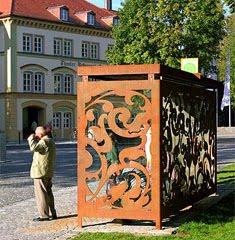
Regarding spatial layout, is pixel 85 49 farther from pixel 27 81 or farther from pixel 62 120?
pixel 27 81

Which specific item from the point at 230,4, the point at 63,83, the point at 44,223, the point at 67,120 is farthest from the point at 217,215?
the point at 63,83

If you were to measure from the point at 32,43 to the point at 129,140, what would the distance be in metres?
48.6

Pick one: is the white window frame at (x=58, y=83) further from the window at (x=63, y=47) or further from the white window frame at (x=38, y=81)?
the window at (x=63, y=47)

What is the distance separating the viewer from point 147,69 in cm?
902

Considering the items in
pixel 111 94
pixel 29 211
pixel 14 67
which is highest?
pixel 14 67

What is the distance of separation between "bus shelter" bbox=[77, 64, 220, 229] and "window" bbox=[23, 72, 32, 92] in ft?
153

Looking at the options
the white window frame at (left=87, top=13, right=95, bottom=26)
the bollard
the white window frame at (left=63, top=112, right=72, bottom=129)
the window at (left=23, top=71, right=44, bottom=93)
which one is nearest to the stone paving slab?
the bollard

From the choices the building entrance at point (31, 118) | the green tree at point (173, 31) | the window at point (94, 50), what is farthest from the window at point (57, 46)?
the green tree at point (173, 31)

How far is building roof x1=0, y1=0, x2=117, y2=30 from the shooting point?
5562 centimetres

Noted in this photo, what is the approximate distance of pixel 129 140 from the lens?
946cm

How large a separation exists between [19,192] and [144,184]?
6.04m

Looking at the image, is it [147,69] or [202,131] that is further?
[202,131]

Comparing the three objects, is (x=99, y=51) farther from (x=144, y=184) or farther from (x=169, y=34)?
(x=144, y=184)

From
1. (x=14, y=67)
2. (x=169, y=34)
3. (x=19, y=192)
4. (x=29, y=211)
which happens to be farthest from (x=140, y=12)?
(x=29, y=211)
